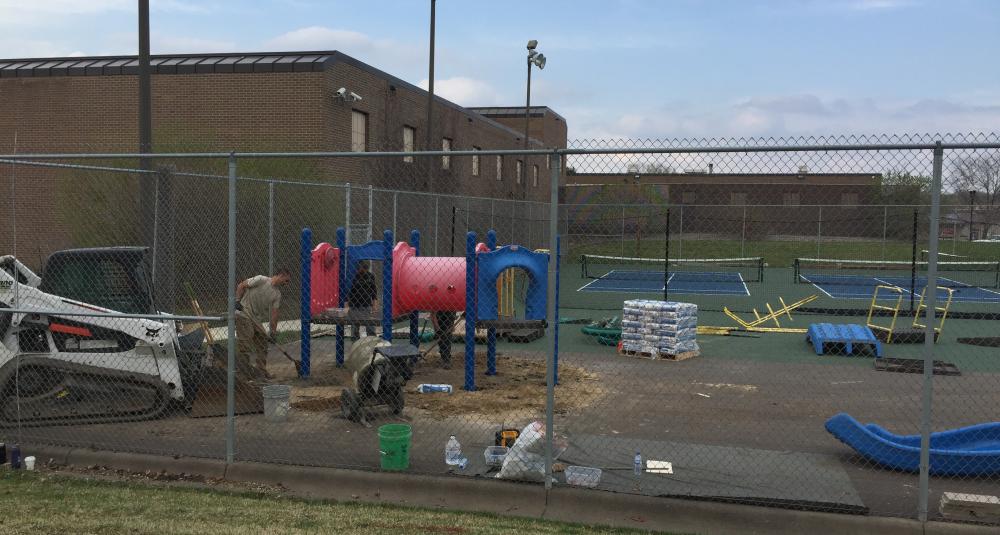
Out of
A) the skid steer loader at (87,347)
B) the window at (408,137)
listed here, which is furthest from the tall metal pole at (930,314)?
the window at (408,137)

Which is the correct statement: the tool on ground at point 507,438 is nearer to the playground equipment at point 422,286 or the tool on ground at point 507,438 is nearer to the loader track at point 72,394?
the playground equipment at point 422,286

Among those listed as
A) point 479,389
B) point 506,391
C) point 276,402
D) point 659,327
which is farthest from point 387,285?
point 659,327

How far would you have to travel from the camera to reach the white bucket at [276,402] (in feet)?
28.6

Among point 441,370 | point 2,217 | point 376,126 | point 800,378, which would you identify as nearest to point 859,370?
point 800,378

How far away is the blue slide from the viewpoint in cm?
697

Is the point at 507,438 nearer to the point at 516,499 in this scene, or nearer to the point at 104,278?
the point at 516,499

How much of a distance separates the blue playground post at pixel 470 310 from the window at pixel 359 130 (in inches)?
531

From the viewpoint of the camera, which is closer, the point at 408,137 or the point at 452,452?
→ the point at 452,452

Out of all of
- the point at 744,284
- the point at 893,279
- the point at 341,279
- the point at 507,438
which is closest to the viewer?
the point at 507,438

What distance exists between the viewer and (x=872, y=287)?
26.8 meters

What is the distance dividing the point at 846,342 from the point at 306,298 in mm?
8834

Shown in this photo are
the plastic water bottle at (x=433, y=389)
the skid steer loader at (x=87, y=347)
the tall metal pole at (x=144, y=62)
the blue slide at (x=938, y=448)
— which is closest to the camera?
the blue slide at (x=938, y=448)

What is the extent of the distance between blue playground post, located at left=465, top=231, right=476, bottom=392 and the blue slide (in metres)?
4.46

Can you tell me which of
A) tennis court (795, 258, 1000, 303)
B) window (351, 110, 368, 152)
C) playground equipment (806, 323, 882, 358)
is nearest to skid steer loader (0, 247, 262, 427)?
playground equipment (806, 323, 882, 358)
